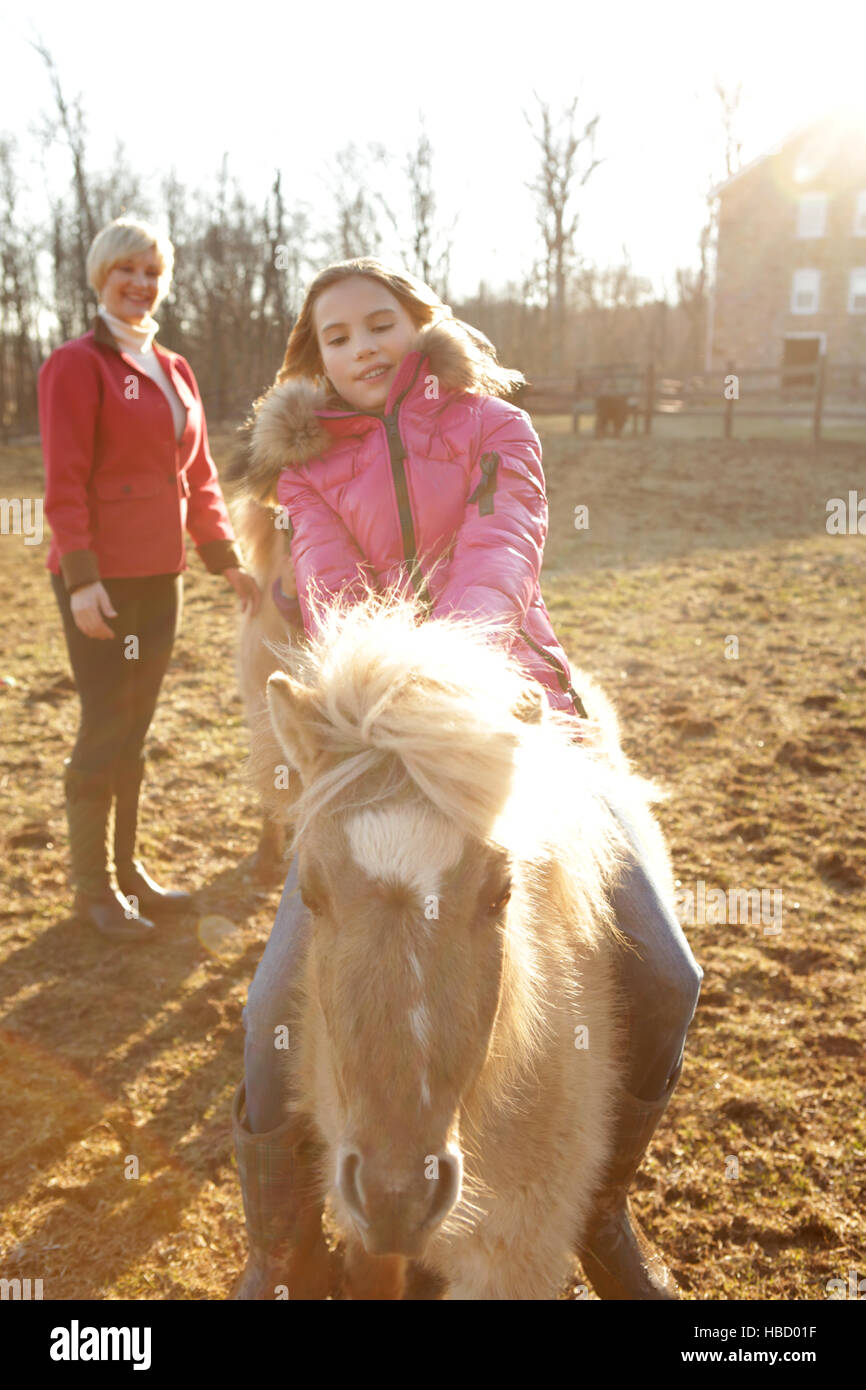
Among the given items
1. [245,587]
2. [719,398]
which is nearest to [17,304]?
[719,398]

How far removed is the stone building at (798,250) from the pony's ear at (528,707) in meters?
35.2

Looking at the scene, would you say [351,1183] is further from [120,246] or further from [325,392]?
[120,246]

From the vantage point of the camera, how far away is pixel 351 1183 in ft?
4.84

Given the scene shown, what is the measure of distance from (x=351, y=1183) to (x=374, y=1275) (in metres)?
1.17

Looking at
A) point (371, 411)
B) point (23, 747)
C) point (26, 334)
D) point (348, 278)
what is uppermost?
point (26, 334)

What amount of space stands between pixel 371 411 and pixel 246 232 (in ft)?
128

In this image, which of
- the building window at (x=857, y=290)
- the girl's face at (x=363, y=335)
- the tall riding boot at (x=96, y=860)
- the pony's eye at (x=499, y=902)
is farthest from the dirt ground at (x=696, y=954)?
the building window at (x=857, y=290)

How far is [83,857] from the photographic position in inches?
165

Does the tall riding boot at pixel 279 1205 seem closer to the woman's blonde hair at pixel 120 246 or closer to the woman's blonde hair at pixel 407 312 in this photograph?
the woman's blonde hair at pixel 407 312

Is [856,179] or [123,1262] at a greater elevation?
[856,179]

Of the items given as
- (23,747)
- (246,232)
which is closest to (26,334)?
(246,232)

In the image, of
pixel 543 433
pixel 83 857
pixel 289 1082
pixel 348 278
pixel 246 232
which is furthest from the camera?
pixel 246 232

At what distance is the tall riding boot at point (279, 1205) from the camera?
7.45 ft
